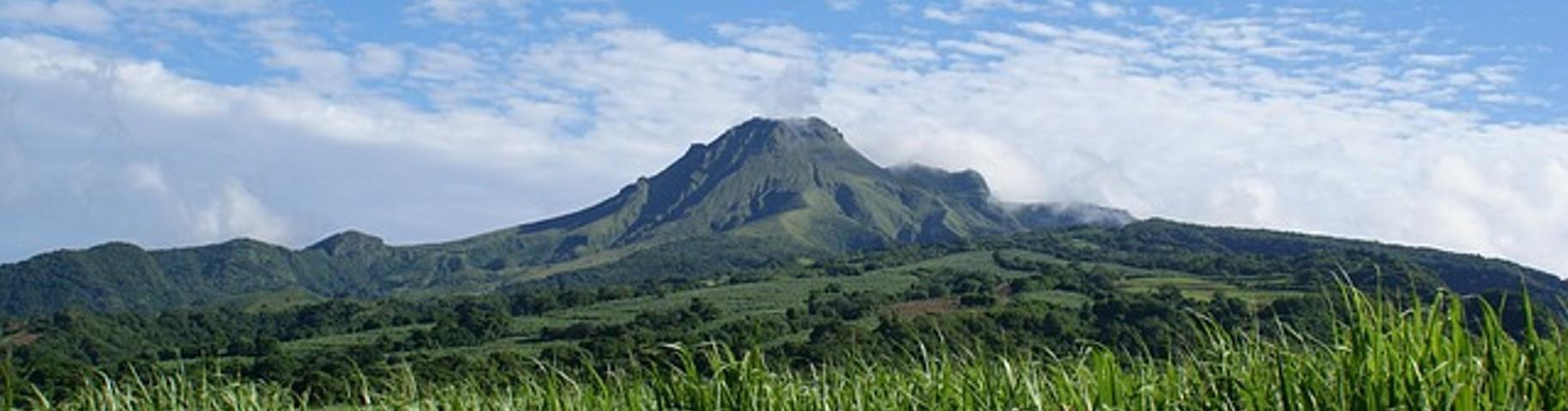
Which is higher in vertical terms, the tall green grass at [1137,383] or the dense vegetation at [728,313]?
the dense vegetation at [728,313]

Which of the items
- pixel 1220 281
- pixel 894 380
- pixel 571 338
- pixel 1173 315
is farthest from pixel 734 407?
pixel 1220 281

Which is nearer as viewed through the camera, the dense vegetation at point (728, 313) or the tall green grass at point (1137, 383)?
the tall green grass at point (1137, 383)

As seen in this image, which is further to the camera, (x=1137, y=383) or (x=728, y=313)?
(x=728, y=313)

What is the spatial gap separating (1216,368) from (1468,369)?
1.71 m

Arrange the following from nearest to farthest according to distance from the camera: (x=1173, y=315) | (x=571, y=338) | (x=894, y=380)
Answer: (x=894, y=380)
(x=1173, y=315)
(x=571, y=338)

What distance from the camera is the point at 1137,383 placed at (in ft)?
28.3

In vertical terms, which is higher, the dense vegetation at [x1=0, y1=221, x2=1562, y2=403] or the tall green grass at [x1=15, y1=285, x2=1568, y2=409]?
the dense vegetation at [x1=0, y1=221, x2=1562, y2=403]

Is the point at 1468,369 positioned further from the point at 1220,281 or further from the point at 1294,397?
the point at 1220,281

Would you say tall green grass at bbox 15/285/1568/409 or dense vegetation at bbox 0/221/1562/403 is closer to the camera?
tall green grass at bbox 15/285/1568/409

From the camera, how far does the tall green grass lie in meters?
6.58

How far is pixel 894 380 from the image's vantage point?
408 inches

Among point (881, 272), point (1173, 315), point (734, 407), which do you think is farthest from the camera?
point (881, 272)

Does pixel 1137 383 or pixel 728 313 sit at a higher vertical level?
pixel 728 313

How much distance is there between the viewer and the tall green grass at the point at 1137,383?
6.58 metres
